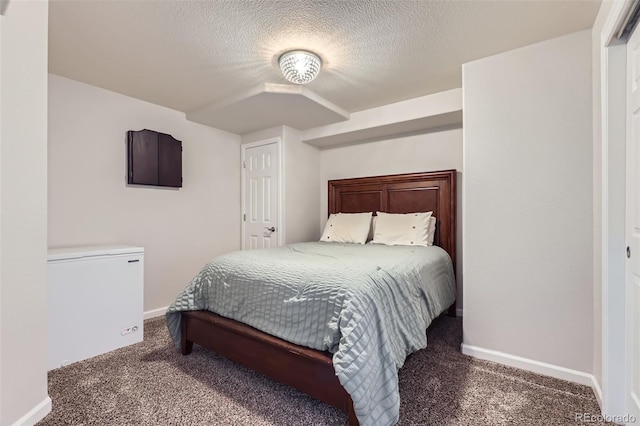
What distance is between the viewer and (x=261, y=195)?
3797 millimetres

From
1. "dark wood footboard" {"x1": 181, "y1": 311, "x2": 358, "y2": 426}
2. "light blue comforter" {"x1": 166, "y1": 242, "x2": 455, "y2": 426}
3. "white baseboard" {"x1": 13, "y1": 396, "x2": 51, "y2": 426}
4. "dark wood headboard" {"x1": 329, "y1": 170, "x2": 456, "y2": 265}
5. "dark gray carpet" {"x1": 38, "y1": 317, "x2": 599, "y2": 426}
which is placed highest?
"dark wood headboard" {"x1": 329, "y1": 170, "x2": 456, "y2": 265}

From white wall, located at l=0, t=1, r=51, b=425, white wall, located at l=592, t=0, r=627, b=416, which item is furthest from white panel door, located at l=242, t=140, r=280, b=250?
white wall, located at l=592, t=0, r=627, b=416

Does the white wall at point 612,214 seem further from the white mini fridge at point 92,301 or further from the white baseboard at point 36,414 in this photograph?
the white mini fridge at point 92,301

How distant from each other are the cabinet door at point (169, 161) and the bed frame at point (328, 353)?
158 centimetres

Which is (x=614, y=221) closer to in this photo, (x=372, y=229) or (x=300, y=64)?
(x=300, y=64)

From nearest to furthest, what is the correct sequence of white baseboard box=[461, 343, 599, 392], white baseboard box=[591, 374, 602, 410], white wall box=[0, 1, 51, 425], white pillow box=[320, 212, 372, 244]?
white wall box=[0, 1, 51, 425], white baseboard box=[591, 374, 602, 410], white baseboard box=[461, 343, 599, 392], white pillow box=[320, 212, 372, 244]

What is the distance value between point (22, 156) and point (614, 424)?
3.19m

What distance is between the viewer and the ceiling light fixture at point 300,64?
81.9 inches

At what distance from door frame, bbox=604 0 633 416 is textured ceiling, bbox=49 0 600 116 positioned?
435mm

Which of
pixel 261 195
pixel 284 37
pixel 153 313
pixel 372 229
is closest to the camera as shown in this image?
pixel 284 37

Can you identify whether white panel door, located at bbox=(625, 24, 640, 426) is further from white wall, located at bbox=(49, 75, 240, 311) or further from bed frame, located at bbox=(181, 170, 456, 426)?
white wall, located at bbox=(49, 75, 240, 311)

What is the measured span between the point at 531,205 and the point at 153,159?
335 centimetres

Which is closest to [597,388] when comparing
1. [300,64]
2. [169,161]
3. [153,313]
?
[300,64]

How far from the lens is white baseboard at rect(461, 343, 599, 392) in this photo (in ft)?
6.02
